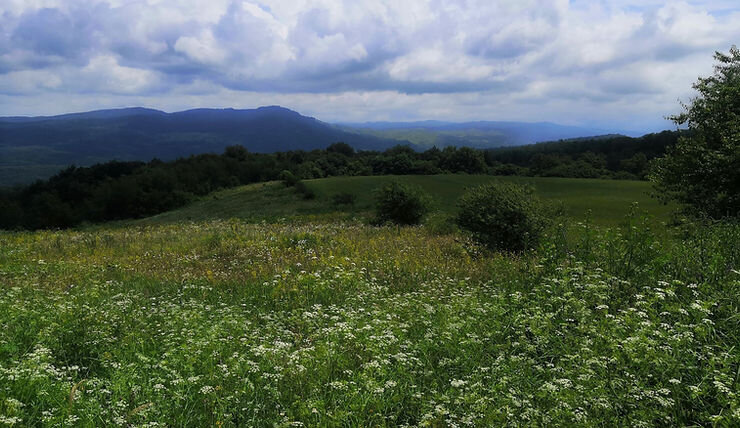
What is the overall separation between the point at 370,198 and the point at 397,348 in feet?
139

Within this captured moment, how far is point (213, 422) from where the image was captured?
423 cm

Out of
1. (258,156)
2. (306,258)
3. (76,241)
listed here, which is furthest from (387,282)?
(258,156)

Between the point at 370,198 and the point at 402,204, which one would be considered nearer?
the point at 402,204

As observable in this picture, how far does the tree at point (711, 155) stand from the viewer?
15.9 metres

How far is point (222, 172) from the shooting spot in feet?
312

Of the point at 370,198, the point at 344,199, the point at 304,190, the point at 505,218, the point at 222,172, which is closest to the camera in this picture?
the point at 505,218

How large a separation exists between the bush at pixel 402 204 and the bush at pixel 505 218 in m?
10.2

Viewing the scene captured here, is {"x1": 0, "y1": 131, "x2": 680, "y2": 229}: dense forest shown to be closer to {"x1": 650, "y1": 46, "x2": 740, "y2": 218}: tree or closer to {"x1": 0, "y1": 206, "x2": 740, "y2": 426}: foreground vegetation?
{"x1": 650, "y1": 46, "x2": 740, "y2": 218}: tree

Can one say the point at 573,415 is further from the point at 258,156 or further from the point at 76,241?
the point at 258,156

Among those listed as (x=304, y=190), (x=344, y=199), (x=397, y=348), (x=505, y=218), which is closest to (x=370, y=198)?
(x=344, y=199)

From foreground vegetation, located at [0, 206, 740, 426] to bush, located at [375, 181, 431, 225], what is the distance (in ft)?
49.5

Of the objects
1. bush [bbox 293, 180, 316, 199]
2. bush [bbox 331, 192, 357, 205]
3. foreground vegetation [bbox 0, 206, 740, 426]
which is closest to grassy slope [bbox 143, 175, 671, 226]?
bush [bbox 293, 180, 316, 199]

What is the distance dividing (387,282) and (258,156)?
359ft

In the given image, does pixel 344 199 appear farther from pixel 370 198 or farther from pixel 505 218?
pixel 505 218
